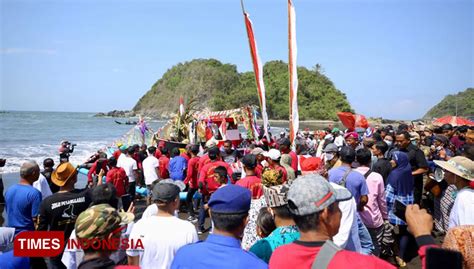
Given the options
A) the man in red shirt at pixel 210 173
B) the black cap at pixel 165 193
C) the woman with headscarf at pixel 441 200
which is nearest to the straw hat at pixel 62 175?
the black cap at pixel 165 193

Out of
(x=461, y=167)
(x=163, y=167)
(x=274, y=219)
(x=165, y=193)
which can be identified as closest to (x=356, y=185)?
(x=461, y=167)

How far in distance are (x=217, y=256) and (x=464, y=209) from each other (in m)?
2.36

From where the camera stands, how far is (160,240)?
9.31 ft

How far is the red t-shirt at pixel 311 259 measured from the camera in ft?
5.17

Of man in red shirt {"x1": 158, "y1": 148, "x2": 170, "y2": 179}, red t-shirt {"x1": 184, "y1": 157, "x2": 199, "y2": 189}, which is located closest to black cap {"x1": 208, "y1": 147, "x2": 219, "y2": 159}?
red t-shirt {"x1": 184, "y1": 157, "x2": 199, "y2": 189}

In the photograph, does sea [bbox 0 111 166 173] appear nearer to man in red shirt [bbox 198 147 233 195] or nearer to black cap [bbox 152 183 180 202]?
man in red shirt [bbox 198 147 233 195]

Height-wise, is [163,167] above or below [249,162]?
below

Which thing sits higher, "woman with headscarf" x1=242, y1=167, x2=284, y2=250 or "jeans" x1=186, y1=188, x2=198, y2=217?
"woman with headscarf" x1=242, y1=167, x2=284, y2=250

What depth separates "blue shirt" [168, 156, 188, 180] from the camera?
7770 mm

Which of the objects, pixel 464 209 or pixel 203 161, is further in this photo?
pixel 203 161

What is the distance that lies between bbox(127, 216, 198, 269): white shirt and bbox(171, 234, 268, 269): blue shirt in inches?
30.8

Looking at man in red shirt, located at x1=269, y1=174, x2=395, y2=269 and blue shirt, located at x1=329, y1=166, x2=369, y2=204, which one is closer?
man in red shirt, located at x1=269, y1=174, x2=395, y2=269

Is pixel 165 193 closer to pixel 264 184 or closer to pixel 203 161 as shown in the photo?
pixel 264 184

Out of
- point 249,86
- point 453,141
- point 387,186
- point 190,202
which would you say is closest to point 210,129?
point 190,202
